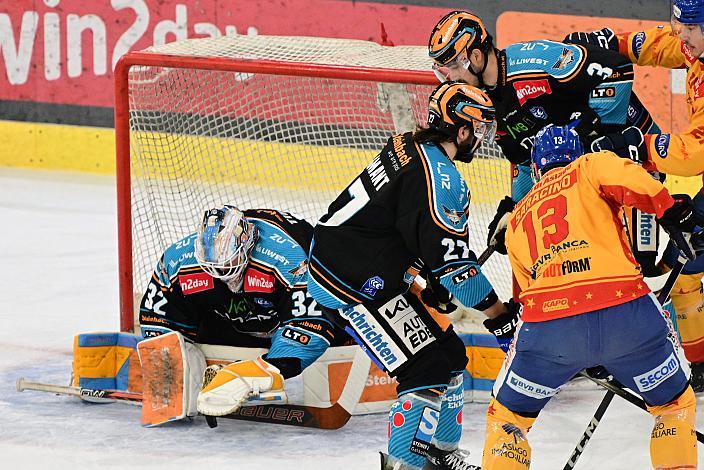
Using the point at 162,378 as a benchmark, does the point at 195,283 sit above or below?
above

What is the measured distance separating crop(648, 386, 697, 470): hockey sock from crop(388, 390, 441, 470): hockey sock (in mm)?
626

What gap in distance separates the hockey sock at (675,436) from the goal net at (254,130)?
1874mm

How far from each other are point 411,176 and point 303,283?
3.29 feet

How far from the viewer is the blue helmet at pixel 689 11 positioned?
4.21 m

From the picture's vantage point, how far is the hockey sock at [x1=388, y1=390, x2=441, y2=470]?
3.74m

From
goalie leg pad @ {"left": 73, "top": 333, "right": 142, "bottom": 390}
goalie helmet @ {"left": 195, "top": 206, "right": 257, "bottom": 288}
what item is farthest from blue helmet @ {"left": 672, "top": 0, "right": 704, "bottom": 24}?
goalie leg pad @ {"left": 73, "top": 333, "right": 142, "bottom": 390}

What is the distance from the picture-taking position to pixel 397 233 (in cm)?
371

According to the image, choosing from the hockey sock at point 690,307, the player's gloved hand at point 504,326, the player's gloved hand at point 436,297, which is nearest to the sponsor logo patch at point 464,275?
the player's gloved hand at point 504,326

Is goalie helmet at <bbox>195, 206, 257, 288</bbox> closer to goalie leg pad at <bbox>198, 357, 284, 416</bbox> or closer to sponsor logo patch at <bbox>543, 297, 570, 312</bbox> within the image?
goalie leg pad at <bbox>198, 357, 284, 416</bbox>

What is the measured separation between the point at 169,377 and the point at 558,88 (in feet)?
5.17

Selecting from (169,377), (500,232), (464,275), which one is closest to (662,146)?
(500,232)

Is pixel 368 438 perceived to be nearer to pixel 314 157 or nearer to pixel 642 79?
pixel 314 157

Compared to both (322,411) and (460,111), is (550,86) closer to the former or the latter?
(460,111)

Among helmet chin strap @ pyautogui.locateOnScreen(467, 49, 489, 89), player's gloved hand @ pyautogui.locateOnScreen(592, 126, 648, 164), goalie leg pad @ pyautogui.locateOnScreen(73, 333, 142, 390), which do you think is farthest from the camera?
goalie leg pad @ pyautogui.locateOnScreen(73, 333, 142, 390)
